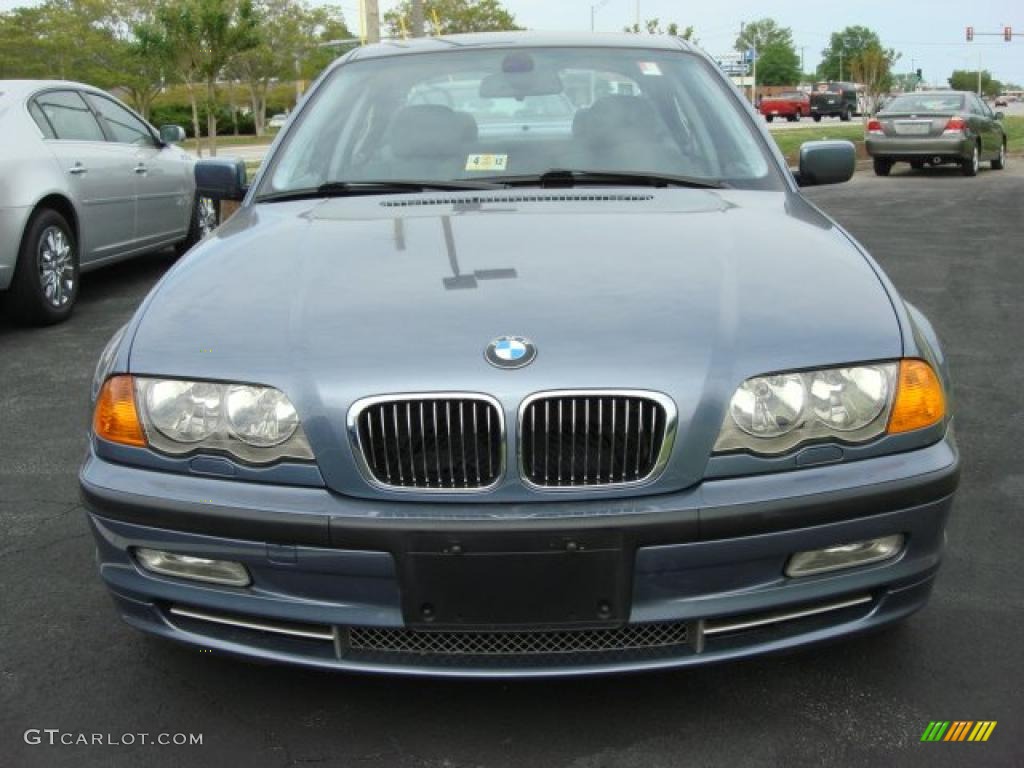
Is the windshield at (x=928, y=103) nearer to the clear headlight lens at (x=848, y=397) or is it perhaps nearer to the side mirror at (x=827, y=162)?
the side mirror at (x=827, y=162)

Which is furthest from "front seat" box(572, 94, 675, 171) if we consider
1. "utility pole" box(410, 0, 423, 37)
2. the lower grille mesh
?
"utility pole" box(410, 0, 423, 37)

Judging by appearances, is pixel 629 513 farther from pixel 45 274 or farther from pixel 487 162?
pixel 45 274

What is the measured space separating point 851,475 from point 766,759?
1.96 ft

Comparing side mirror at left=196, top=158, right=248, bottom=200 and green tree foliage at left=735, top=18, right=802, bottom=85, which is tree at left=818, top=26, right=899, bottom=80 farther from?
side mirror at left=196, top=158, right=248, bottom=200

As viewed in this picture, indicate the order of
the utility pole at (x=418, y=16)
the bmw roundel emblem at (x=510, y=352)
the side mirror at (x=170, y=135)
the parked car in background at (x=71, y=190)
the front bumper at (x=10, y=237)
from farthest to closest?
the utility pole at (x=418, y=16) < the side mirror at (x=170, y=135) < the parked car in background at (x=71, y=190) < the front bumper at (x=10, y=237) < the bmw roundel emblem at (x=510, y=352)

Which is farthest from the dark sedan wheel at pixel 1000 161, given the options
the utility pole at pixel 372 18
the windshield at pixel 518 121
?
the windshield at pixel 518 121

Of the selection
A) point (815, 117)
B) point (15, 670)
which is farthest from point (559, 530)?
point (815, 117)

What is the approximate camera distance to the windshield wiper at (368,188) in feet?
11.2

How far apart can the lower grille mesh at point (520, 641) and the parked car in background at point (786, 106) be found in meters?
58.2

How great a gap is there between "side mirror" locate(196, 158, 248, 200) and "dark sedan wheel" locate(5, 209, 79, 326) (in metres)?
3.07

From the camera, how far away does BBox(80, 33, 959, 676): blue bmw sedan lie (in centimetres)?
216

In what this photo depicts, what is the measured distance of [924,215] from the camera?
12.6 meters

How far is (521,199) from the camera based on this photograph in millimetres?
3193

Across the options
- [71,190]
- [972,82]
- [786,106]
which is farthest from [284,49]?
[972,82]
